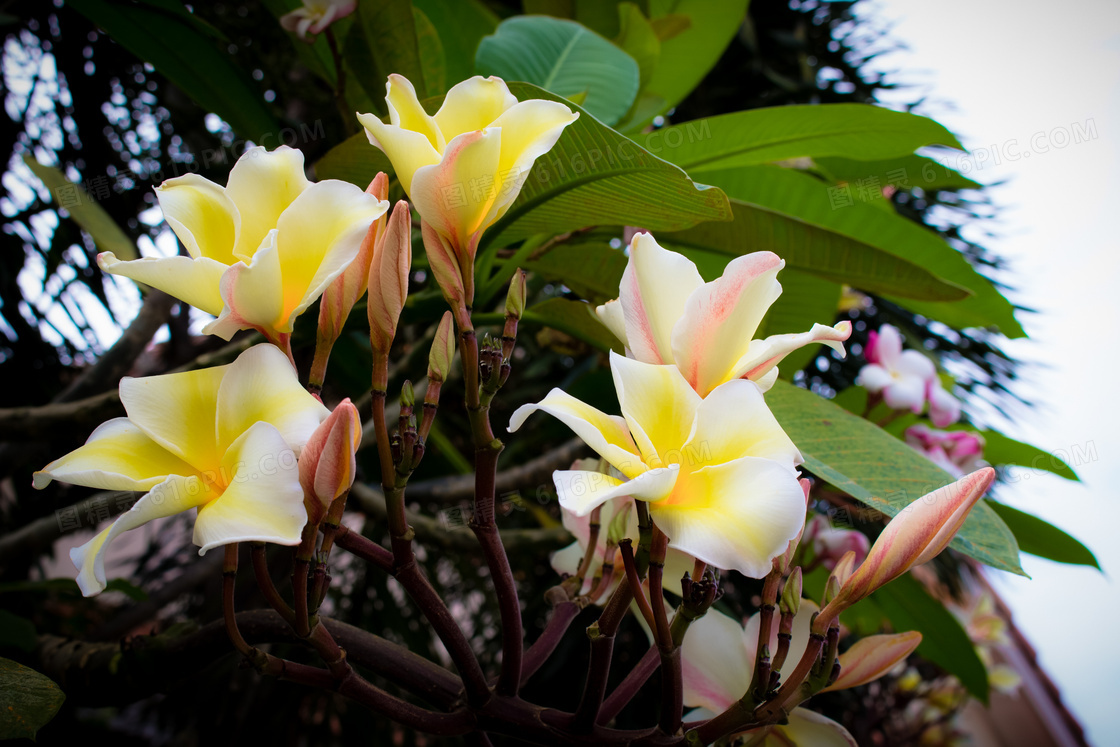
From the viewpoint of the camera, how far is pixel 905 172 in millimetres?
785

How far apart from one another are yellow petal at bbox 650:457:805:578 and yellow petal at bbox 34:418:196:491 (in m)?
0.16

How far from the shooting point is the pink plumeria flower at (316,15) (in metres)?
0.61

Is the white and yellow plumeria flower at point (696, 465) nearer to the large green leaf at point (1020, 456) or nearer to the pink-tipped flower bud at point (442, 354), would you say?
the pink-tipped flower bud at point (442, 354)

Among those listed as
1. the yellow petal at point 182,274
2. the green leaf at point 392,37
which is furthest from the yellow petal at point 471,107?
the green leaf at point 392,37

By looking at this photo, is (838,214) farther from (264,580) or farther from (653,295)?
(264,580)

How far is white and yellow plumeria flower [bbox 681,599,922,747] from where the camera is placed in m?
0.31

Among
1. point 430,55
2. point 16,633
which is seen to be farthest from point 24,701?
point 430,55

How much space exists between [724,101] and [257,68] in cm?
100

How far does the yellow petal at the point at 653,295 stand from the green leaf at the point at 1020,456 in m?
0.56

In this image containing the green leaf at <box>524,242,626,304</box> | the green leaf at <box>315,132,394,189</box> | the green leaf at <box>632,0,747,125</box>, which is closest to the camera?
the green leaf at <box>315,132,394,189</box>

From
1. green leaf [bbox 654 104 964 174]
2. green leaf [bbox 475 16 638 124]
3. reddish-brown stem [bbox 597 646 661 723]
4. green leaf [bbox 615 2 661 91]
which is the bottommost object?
reddish-brown stem [bbox 597 646 661 723]

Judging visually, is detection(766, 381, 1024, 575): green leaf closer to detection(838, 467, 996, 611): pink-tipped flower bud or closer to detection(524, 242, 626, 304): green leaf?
detection(838, 467, 996, 611): pink-tipped flower bud

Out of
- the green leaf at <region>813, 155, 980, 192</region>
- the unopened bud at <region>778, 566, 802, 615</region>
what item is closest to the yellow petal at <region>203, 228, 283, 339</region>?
the unopened bud at <region>778, 566, 802, 615</region>

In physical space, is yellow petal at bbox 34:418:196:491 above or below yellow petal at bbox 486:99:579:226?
below
